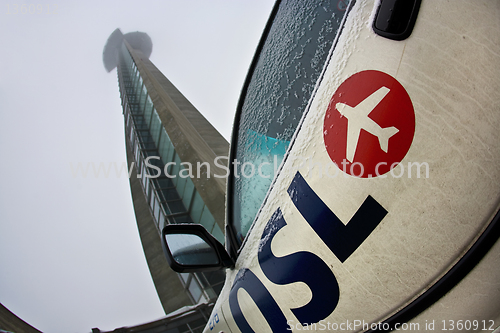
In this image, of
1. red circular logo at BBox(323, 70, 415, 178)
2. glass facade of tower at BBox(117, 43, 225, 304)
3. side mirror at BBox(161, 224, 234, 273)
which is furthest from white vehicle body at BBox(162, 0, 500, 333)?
glass facade of tower at BBox(117, 43, 225, 304)

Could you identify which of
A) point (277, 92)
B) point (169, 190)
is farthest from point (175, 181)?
point (277, 92)

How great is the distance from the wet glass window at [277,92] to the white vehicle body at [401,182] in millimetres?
117

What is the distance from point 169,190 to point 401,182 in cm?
1064

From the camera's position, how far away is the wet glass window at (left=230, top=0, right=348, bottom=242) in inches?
37.4

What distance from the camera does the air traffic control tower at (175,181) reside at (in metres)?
7.32

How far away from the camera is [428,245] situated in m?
0.65

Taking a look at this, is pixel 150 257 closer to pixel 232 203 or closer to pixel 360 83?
pixel 232 203

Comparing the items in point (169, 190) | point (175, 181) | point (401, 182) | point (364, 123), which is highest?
point (364, 123)

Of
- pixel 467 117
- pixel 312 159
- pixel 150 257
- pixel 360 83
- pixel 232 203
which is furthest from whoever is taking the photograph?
pixel 150 257

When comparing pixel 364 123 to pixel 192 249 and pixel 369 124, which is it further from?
pixel 192 249

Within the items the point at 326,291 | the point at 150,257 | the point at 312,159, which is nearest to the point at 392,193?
the point at 312,159

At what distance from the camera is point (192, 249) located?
58.8 inches

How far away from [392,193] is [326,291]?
39 cm

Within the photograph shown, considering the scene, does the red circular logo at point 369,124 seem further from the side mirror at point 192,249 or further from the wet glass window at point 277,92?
the side mirror at point 192,249
